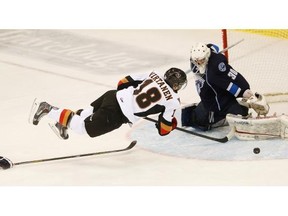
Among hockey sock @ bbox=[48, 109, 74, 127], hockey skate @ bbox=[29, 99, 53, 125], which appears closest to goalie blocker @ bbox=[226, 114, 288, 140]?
hockey sock @ bbox=[48, 109, 74, 127]

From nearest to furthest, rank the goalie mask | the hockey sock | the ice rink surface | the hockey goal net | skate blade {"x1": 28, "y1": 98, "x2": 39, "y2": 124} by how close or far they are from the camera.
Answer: the ice rink surface, the hockey sock, the goalie mask, skate blade {"x1": 28, "y1": 98, "x2": 39, "y2": 124}, the hockey goal net

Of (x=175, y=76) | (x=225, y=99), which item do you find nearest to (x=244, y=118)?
(x=225, y=99)

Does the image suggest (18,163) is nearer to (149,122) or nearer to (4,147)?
(4,147)

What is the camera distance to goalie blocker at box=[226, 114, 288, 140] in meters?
6.13

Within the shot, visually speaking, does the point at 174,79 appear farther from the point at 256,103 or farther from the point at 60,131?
the point at 60,131

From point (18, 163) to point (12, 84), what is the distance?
1.52m

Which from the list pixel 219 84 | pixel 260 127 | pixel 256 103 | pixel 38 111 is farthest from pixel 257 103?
pixel 38 111

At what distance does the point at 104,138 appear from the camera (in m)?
6.20

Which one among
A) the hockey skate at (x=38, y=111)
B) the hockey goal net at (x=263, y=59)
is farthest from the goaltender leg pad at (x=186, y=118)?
the hockey skate at (x=38, y=111)

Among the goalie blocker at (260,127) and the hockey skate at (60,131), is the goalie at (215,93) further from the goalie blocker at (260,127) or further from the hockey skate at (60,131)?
the hockey skate at (60,131)

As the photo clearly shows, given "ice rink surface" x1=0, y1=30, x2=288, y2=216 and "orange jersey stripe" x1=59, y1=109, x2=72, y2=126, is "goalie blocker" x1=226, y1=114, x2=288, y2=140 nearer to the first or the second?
"ice rink surface" x1=0, y1=30, x2=288, y2=216

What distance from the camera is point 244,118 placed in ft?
20.2

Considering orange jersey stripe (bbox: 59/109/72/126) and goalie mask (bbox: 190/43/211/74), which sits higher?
goalie mask (bbox: 190/43/211/74)

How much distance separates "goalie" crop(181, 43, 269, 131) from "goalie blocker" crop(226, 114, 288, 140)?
Answer: 84 millimetres
